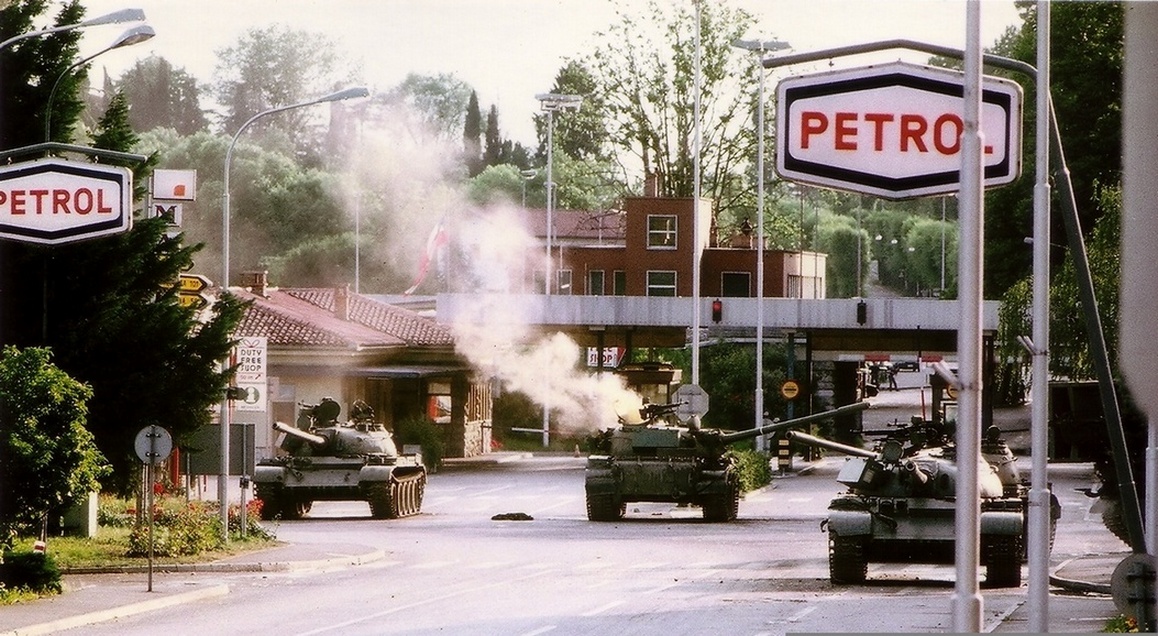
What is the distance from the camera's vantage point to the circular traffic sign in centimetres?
2447

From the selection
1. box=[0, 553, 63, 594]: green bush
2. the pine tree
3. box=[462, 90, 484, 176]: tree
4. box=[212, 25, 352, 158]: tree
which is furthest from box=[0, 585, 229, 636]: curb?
the pine tree

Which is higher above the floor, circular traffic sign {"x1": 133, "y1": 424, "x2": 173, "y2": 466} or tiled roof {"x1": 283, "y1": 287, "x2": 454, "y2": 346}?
tiled roof {"x1": 283, "y1": 287, "x2": 454, "y2": 346}

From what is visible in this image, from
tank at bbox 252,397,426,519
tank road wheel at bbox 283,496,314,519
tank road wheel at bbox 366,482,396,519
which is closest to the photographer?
tank at bbox 252,397,426,519

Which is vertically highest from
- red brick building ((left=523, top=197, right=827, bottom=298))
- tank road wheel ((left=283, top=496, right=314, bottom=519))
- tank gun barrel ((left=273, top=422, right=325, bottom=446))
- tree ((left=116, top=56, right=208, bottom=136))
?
tree ((left=116, top=56, right=208, bottom=136))

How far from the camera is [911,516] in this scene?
26047 mm

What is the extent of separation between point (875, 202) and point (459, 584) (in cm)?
9679

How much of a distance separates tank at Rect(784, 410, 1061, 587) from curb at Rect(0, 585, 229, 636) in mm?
7854

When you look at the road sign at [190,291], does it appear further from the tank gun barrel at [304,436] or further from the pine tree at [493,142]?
the pine tree at [493,142]

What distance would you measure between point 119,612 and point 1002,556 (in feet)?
36.5

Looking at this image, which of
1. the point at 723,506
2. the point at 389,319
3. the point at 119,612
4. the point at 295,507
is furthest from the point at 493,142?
the point at 119,612

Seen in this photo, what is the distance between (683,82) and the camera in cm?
6494

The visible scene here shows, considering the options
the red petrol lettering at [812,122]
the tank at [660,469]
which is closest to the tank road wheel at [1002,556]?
the tank at [660,469]

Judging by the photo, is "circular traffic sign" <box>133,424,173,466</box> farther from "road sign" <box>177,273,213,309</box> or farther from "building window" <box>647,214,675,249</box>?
"building window" <box>647,214,675,249</box>

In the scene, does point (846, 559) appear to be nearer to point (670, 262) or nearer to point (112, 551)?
point (112, 551)
